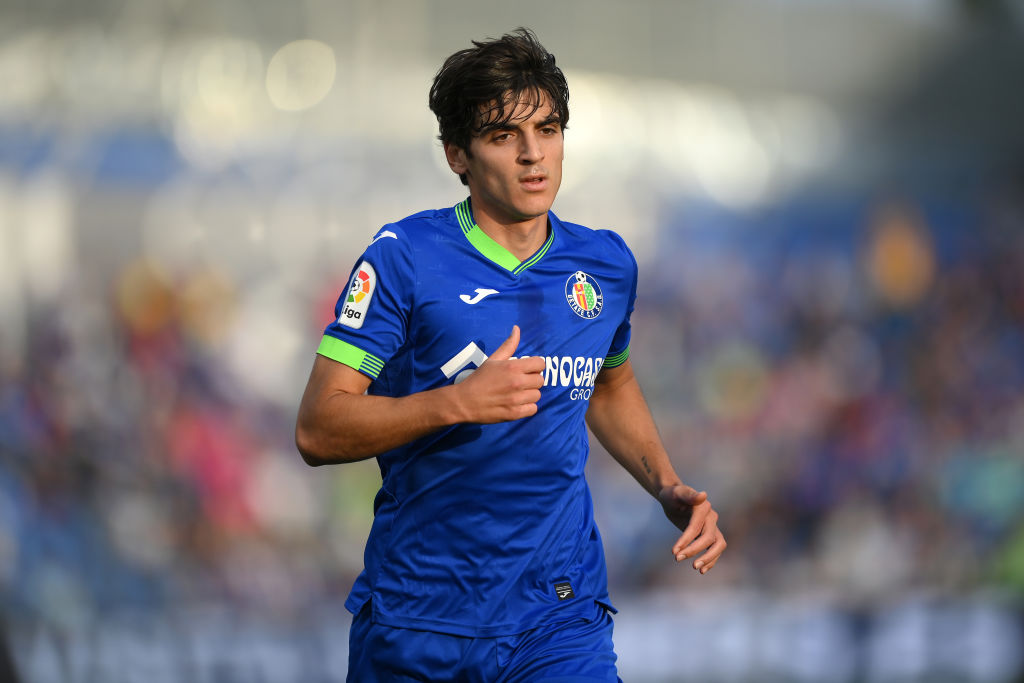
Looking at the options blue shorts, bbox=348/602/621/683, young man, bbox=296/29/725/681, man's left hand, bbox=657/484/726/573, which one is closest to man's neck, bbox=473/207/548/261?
young man, bbox=296/29/725/681

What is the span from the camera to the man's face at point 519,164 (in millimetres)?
2564

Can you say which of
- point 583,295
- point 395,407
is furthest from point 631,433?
point 395,407

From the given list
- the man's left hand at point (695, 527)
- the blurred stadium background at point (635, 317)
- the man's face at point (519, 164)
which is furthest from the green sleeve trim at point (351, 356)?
the blurred stadium background at point (635, 317)

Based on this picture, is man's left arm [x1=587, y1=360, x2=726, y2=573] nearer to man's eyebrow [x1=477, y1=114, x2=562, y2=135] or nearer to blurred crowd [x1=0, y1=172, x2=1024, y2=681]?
man's eyebrow [x1=477, y1=114, x2=562, y2=135]

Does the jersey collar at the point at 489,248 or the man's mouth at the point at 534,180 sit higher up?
the man's mouth at the point at 534,180

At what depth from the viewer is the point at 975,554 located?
8.02 metres

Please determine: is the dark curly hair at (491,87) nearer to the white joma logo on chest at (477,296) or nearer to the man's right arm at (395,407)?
the white joma logo on chest at (477,296)

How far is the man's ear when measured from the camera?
8.89 feet

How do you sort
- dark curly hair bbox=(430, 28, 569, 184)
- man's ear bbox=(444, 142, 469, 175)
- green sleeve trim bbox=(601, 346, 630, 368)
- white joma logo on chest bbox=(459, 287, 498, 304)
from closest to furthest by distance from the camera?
white joma logo on chest bbox=(459, 287, 498, 304) → dark curly hair bbox=(430, 28, 569, 184) → man's ear bbox=(444, 142, 469, 175) → green sleeve trim bbox=(601, 346, 630, 368)

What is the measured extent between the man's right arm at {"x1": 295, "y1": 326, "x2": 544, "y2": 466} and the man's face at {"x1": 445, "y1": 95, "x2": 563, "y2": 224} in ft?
1.35

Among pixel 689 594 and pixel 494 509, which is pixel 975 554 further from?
pixel 494 509

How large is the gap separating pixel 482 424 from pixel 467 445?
136 millimetres

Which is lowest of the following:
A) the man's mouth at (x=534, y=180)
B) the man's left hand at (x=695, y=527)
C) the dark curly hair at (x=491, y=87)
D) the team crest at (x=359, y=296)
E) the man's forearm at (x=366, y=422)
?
the man's left hand at (x=695, y=527)

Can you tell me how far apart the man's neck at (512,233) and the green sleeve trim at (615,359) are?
1.43ft
